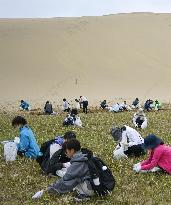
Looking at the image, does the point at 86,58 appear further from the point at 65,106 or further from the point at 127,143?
the point at 127,143

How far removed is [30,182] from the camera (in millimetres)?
11609

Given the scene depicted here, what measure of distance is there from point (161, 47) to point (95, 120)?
50.7 metres

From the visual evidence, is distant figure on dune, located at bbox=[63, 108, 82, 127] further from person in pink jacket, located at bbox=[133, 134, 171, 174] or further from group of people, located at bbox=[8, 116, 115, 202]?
group of people, located at bbox=[8, 116, 115, 202]

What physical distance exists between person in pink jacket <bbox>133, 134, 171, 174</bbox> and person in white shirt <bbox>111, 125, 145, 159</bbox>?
1.92m

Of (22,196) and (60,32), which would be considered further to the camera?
(60,32)

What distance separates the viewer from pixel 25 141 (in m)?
14.0

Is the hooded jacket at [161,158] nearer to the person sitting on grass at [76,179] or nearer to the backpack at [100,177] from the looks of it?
the backpack at [100,177]

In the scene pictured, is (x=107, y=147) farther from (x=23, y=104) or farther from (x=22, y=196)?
(x=23, y=104)

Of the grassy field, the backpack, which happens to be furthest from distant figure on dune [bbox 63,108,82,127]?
the backpack

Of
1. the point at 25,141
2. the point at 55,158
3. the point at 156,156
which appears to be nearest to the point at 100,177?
the point at 55,158

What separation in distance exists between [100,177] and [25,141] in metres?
4.41

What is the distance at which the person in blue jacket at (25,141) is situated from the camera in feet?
45.1

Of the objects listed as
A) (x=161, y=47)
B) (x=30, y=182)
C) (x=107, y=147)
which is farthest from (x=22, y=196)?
(x=161, y=47)

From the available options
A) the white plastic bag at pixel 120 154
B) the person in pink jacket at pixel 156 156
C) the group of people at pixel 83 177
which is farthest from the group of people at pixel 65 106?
the group of people at pixel 83 177
